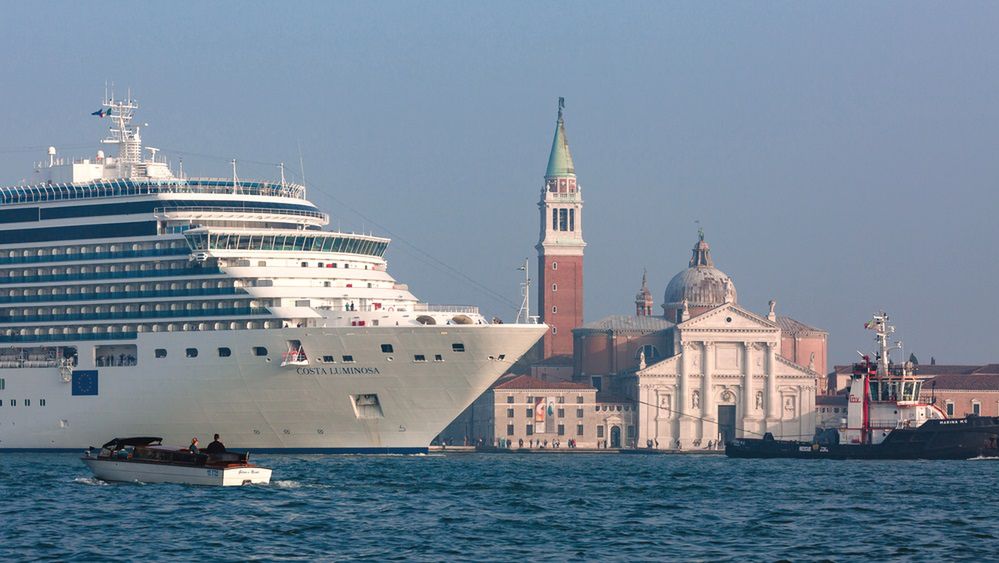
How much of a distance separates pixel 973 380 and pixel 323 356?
317 ft

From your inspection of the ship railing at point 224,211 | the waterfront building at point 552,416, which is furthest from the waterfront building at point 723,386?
the ship railing at point 224,211

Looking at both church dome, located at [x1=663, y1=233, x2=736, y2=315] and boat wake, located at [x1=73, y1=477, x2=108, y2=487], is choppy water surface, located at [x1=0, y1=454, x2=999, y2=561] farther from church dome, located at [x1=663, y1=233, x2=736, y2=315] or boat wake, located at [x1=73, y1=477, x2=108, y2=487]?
church dome, located at [x1=663, y1=233, x2=736, y2=315]

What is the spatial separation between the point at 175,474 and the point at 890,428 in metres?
60.9

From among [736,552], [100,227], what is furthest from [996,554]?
[100,227]

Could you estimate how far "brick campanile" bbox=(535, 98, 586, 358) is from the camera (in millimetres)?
180250

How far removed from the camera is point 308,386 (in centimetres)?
8438

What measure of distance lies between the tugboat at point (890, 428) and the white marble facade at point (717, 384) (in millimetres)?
44289

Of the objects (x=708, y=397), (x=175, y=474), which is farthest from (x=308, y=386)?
(x=708, y=397)

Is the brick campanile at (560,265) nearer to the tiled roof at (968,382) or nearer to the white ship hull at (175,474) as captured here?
the tiled roof at (968,382)

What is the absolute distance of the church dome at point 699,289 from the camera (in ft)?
587

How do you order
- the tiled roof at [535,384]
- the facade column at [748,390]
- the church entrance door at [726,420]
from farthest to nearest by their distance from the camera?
the church entrance door at [726,420] → the facade column at [748,390] → the tiled roof at [535,384]

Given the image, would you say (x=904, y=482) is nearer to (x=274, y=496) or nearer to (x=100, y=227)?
(x=274, y=496)

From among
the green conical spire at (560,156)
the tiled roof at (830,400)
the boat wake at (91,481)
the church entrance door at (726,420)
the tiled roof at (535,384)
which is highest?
the green conical spire at (560,156)

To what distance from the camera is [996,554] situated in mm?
43406
